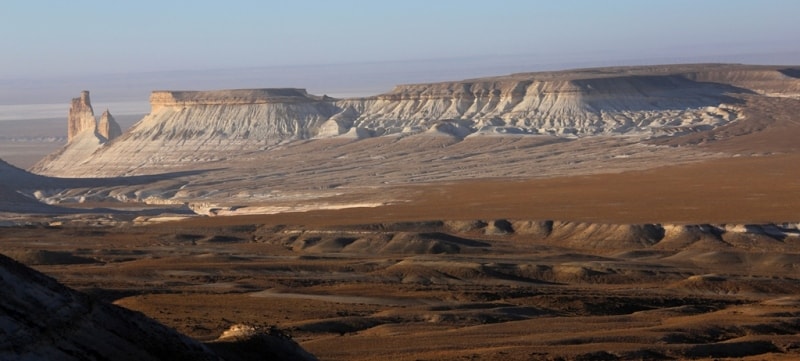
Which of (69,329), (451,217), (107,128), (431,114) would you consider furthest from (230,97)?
(69,329)

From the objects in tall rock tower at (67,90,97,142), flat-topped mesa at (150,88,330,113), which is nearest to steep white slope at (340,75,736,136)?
flat-topped mesa at (150,88,330,113)

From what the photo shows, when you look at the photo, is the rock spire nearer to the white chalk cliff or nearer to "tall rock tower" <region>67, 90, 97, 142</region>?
"tall rock tower" <region>67, 90, 97, 142</region>

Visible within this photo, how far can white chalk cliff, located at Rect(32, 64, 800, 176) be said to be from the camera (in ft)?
388

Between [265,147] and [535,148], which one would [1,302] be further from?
[265,147]

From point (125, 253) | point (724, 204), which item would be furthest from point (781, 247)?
point (125, 253)

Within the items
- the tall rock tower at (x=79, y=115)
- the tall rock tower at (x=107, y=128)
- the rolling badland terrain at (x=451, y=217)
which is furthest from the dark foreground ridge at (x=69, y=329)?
the tall rock tower at (x=79, y=115)

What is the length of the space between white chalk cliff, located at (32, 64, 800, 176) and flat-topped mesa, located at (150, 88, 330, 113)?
0.09m

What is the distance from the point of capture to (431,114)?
126 meters

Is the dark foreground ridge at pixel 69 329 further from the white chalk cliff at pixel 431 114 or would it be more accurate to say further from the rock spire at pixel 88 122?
the rock spire at pixel 88 122

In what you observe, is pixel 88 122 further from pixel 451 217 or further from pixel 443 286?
pixel 443 286

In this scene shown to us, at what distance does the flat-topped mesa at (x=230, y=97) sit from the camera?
5084 inches

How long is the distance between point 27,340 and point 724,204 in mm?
53561

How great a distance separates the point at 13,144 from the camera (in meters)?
185

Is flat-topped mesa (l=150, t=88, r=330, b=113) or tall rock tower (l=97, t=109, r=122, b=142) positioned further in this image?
tall rock tower (l=97, t=109, r=122, b=142)
